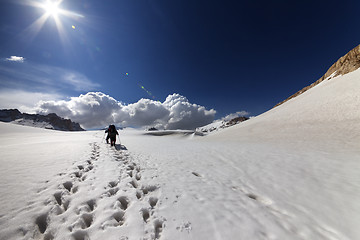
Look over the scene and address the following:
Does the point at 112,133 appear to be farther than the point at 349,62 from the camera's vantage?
No

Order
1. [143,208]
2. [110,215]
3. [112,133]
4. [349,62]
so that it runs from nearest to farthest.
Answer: [110,215] < [143,208] < [112,133] < [349,62]

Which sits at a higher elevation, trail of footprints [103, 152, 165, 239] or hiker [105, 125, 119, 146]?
hiker [105, 125, 119, 146]

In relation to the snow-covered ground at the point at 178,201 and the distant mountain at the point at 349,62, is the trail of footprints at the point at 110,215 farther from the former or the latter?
the distant mountain at the point at 349,62

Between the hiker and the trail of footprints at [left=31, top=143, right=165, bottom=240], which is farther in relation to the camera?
the hiker

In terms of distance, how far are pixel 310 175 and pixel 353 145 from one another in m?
8.57

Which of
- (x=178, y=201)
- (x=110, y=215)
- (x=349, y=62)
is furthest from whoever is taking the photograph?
(x=349, y=62)

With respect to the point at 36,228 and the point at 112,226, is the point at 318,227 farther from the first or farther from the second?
the point at 36,228

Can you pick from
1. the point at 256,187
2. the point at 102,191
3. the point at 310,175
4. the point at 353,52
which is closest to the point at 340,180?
the point at 310,175

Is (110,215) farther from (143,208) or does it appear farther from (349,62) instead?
(349,62)

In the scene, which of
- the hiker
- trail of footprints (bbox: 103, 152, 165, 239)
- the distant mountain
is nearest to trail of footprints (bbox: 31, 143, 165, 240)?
trail of footprints (bbox: 103, 152, 165, 239)

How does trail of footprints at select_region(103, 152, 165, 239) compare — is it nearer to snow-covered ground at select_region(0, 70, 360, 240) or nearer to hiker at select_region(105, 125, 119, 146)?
snow-covered ground at select_region(0, 70, 360, 240)

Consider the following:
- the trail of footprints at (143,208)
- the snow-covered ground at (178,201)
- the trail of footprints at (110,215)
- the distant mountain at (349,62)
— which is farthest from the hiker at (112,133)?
the distant mountain at (349,62)

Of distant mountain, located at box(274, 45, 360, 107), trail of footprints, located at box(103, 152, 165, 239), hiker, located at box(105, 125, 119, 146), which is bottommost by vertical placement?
trail of footprints, located at box(103, 152, 165, 239)

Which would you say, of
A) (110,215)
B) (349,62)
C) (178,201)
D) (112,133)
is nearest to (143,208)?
(110,215)
